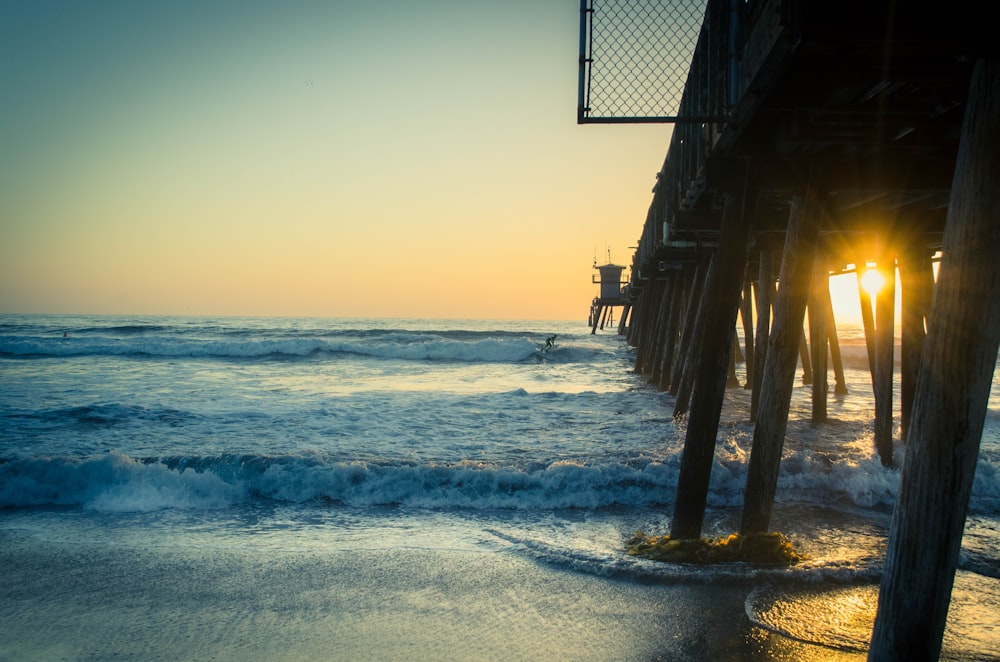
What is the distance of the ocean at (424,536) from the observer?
372 centimetres

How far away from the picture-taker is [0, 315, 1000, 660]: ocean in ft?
12.2

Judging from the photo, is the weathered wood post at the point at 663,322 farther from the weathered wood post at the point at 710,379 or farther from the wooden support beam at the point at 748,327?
the weathered wood post at the point at 710,379

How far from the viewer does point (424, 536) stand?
18.7 feet

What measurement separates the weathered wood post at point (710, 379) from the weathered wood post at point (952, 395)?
6.64ft

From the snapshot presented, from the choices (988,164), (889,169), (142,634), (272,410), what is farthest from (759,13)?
(272,410)

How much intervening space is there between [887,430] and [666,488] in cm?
306

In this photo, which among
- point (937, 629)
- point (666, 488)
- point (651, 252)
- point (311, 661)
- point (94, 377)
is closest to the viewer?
point (937, 629)

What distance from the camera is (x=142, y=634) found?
12.5 ft

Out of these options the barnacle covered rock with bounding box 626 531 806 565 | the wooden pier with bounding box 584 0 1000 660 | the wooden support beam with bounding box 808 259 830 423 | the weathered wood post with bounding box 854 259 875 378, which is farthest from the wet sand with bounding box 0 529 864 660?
the weathered wood post with bounding box 854 259 875 378

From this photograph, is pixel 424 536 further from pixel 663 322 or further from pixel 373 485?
pixel 663 322

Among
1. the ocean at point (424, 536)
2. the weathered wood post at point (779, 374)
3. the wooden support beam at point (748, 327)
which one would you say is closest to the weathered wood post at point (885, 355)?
the ocean at point (424, 536)

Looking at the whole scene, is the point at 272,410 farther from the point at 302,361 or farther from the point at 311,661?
the point at 302,361

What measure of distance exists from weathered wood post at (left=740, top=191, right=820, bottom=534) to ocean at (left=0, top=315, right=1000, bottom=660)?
0.48 metres

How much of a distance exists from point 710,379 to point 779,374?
0.47 metres
